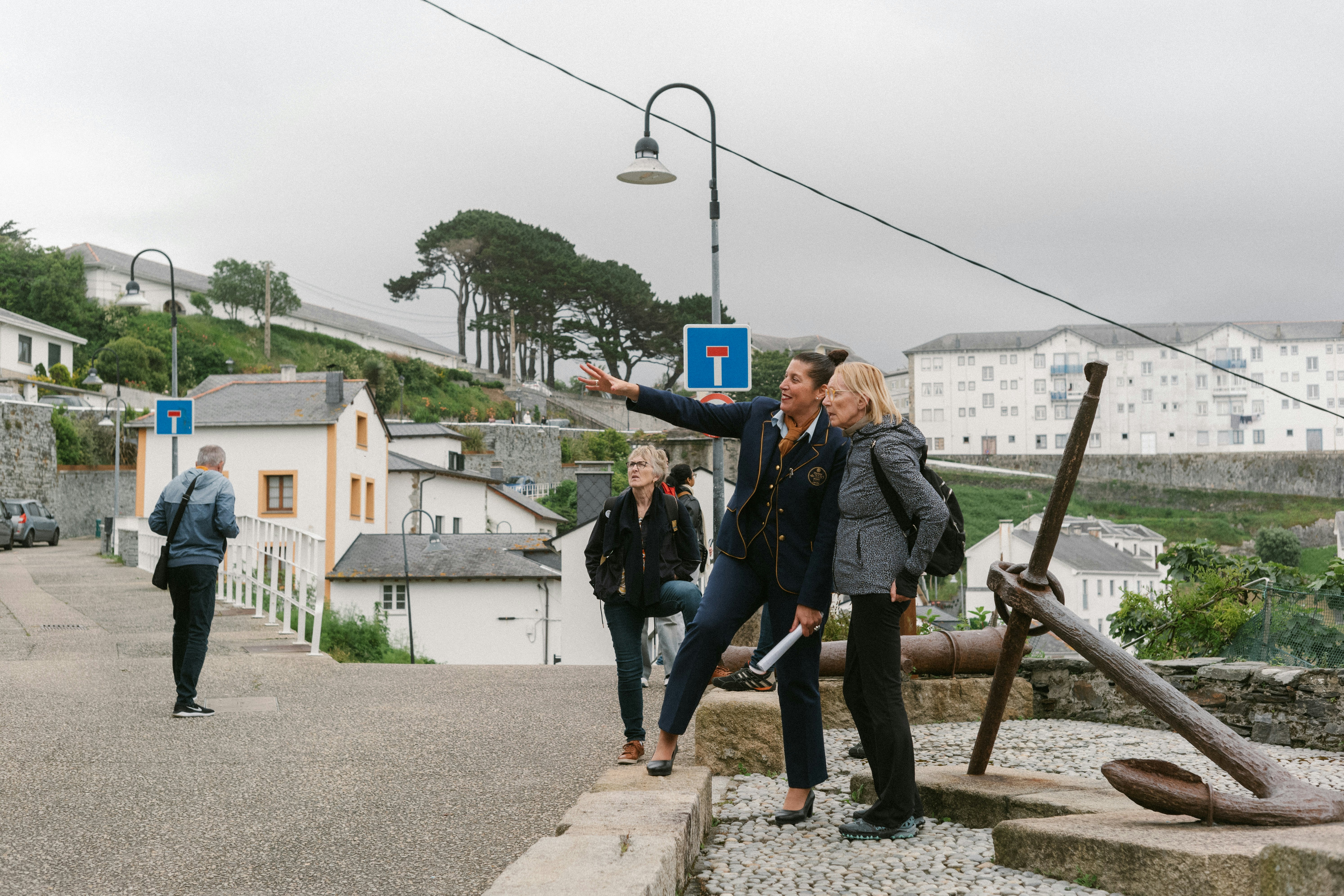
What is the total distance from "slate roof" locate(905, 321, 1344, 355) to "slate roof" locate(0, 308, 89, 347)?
71.6 meters

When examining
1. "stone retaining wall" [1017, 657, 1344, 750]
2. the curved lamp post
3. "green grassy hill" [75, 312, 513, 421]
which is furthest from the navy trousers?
"green grassy hill" [75, 312, 513, 421]

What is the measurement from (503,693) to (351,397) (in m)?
29.9

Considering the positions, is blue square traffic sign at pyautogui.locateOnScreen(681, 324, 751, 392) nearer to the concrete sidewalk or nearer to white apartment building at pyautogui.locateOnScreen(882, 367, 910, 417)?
the concrete sidewalk

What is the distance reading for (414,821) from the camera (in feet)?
14.9

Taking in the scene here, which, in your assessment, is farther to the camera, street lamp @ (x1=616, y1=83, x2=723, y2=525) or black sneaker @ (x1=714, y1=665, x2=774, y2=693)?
street lamp @ (x1=616, y1=83, x2=723, y2=525)

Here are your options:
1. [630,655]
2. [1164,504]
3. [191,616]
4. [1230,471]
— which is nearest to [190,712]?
[191,616]

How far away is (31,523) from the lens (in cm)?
3497

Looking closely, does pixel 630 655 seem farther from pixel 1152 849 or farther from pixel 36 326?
pixel 36 326

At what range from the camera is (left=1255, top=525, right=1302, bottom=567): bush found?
67.9 meters

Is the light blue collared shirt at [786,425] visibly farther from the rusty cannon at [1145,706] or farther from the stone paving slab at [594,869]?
the stone paving slab at [594,869]

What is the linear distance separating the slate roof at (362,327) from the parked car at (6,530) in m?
51.2

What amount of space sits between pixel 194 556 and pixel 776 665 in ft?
15.4

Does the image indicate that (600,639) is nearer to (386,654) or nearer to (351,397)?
(386,654)

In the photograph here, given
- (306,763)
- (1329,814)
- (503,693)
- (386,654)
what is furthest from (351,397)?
(1329,814)
